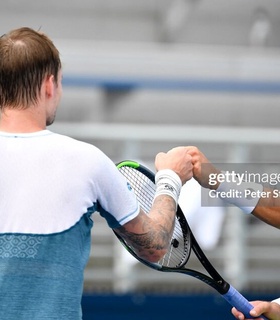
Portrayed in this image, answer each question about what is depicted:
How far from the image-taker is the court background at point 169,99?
590 centimetres

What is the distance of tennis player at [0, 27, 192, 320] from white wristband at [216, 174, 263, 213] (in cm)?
74

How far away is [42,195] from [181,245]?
105 centimetres

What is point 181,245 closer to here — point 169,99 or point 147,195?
point 147,195

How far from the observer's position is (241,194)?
10.1 feet

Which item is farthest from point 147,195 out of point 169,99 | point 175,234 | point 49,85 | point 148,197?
point 169,99

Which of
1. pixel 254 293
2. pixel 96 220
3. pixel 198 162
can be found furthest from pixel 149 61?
pixel 198 162

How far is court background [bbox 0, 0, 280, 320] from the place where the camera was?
19.4 ft

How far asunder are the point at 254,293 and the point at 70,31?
14.4 feet

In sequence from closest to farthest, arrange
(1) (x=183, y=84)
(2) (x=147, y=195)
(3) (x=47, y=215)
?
(3) (x=47, y=215) < (2) (x=147, y=195) < (1) (x=183, y=84)

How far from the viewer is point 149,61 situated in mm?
8188

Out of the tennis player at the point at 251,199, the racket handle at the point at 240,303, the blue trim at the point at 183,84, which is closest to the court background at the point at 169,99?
the blue trim at the point at 183,84

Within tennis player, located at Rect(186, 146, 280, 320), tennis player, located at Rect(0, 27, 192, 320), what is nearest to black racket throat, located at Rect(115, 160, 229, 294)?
tennis player, located at Rect(186, 146, 280, 320)

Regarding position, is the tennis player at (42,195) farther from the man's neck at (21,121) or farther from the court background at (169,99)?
the court background at (169,99)

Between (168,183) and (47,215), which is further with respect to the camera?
Answer: (168,183)
